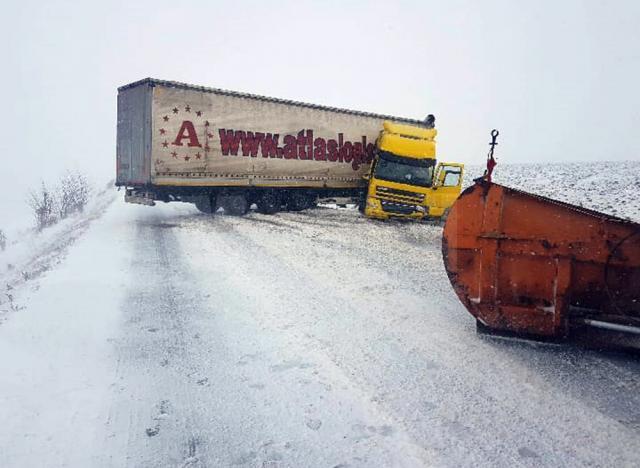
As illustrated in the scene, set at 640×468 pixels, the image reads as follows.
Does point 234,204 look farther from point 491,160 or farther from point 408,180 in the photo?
point 491,160

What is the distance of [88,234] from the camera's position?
34.0 feet

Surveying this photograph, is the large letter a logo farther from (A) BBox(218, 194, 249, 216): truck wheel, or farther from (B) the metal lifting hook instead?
(B) the metal lifting hook

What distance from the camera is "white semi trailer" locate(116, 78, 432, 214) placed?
12188 mm

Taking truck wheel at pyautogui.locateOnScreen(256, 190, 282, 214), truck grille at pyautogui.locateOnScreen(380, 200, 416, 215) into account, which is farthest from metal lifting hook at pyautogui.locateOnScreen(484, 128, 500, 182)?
truck wheel at pyautogui.locateOnScreen(256, 190, 282, 214)

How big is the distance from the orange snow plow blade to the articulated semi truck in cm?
978

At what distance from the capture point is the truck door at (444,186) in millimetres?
14109

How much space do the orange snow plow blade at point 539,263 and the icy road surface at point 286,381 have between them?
17.1 inches

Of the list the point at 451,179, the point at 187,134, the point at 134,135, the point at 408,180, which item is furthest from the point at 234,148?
the point at 451,179

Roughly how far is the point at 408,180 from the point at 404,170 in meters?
0.36

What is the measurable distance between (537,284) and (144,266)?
5.92 metres

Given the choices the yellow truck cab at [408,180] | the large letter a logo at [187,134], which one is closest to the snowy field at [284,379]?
the large letter a logo at [187,134]

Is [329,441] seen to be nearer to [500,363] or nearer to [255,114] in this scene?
[500,363]

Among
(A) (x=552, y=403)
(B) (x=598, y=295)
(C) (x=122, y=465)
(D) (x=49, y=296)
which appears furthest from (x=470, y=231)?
(D) (x=49, y=296)

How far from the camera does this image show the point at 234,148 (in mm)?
13641
